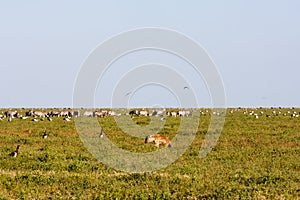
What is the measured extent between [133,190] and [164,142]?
11.0 meters

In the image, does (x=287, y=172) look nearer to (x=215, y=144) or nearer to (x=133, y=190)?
(x=133, y=190)

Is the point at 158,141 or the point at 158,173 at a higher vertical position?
the point at 158,141

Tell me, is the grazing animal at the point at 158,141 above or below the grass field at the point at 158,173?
above

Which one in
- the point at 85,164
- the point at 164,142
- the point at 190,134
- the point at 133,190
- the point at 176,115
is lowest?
the point at 133,190

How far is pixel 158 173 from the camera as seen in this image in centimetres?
1880

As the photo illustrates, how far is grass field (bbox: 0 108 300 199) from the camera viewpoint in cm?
1550

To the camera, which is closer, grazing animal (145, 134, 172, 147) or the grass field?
the grass field

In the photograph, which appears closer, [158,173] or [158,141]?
[158,173]

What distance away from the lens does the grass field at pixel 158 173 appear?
50.9 ft

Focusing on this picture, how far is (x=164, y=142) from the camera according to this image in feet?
87.7

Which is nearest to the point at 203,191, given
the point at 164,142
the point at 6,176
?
the point at 6,176

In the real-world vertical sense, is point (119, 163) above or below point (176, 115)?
below

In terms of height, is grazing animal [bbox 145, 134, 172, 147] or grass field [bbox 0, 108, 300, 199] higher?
grazing animal [bbox 145, 134, 172, 147]

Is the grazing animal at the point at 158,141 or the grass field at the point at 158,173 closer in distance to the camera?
the grass field at the point at 158,173
